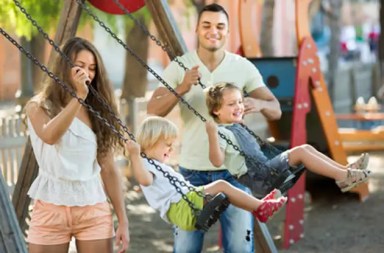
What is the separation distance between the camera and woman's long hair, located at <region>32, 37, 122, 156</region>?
13.9 ft

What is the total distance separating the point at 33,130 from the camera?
13.6 ft

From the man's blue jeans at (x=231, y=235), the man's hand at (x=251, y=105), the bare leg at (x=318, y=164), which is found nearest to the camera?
the bare leg at (x=318, y=164)

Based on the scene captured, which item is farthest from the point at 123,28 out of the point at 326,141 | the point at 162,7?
the point at 162,7

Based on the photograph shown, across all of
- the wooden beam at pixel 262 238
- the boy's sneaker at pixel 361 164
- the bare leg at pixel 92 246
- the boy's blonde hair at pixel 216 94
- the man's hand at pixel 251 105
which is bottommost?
the wooden beam at pixel 262 238

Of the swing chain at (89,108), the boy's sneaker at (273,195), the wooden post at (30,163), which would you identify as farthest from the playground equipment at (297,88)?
the swing chain at (89,108)

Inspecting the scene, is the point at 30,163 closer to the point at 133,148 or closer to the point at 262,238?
the point at 262,238

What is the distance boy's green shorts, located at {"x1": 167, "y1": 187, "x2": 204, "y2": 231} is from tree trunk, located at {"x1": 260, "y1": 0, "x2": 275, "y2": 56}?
1176 centimetres

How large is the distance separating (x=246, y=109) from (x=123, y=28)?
808cm

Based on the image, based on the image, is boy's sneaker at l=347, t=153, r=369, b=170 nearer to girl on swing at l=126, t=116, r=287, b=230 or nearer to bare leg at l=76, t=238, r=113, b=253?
girl on swing at l=126, t=116, r=287, b=230

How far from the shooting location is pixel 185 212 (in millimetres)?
4371

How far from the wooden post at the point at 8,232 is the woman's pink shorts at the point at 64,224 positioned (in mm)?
157

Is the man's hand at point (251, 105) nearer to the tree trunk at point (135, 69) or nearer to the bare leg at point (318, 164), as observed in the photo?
the bare leg at point (318, 164)

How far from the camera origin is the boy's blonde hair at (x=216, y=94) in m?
4.76

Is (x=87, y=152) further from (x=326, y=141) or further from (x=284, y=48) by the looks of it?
(x=284, y=48)
